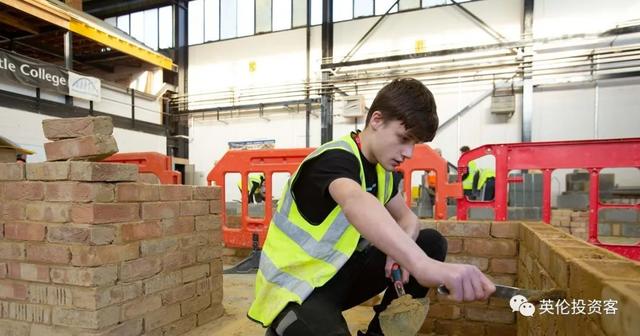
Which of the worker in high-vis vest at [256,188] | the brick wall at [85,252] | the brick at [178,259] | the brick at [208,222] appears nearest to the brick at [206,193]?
the brick at [208,222]

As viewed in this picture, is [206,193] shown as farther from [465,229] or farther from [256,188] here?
[256,188]

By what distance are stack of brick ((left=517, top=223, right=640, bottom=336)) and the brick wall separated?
2039mm

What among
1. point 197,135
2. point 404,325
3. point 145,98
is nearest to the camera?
point 404,325

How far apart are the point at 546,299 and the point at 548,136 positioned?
31.2 ft

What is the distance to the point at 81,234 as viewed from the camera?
79.4 inches

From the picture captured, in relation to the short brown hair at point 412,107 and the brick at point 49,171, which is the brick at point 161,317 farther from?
the short brown hair at point 412,107

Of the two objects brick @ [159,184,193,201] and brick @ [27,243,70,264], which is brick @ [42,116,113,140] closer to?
brick @ [159,184,193,201]

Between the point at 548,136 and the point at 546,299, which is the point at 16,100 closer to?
the point at 546,299

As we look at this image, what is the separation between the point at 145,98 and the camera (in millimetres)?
12328

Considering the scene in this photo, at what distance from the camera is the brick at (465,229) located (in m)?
2.56

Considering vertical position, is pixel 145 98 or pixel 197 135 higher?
pixel 145 98

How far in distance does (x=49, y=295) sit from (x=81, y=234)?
16.6 inches

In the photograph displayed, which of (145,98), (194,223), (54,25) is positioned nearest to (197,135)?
(145,98)

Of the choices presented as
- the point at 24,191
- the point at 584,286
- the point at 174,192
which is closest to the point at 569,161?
the point at 584,286
